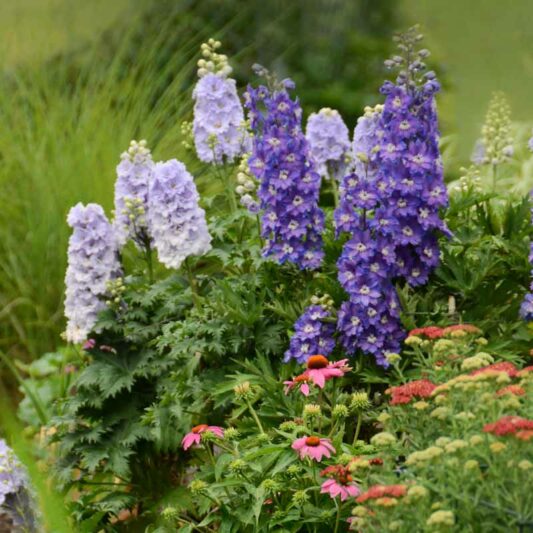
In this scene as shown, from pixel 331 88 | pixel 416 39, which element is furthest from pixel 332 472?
pixel 331 88

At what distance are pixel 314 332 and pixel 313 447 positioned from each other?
72cm

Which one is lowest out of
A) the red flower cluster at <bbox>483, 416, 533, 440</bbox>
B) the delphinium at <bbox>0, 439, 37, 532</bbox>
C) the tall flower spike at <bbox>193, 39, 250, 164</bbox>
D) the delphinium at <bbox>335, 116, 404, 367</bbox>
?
the delphinium at <bbox>0, 439, 37, 532</bbox>

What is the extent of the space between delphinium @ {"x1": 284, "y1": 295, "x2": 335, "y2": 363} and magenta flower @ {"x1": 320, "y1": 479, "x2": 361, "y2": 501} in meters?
0.79

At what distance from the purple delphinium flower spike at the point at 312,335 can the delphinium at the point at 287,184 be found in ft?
0.61

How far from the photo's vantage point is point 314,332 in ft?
11.8

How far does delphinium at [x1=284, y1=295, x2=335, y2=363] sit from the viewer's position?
361 centimetres

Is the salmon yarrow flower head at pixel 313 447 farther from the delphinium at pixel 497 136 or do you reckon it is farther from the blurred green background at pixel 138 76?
the blurred green background at pixel 138 76

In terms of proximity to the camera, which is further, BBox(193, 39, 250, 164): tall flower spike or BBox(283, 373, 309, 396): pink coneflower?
BBox(193, 39, 250, 164): tall flower spike

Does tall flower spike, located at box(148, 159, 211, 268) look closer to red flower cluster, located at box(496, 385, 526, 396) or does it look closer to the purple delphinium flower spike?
the purple delphinium flower spike

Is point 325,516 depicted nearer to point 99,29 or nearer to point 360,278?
point 360,278

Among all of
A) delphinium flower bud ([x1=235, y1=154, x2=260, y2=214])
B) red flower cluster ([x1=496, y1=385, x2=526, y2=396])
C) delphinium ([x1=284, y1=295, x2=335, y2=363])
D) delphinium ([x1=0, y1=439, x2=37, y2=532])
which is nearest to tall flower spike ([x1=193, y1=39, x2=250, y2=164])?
delphinium flower bud ([x1=235, y1=154, x2=260, y2=214])

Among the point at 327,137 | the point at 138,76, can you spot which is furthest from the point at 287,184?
the point at 138,76

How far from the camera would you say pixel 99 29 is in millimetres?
7531

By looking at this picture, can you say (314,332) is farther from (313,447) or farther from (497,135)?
(497,135)
